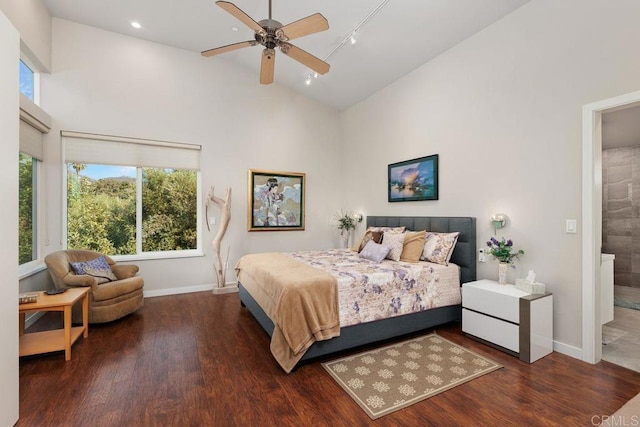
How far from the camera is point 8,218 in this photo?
1747 mm

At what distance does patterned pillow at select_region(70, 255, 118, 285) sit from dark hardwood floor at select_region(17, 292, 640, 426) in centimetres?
89

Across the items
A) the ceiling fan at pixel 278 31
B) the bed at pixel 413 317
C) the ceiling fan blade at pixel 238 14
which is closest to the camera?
the ceiling fan blade at pixel 238 14

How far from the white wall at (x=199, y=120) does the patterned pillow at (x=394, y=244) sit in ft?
7.70

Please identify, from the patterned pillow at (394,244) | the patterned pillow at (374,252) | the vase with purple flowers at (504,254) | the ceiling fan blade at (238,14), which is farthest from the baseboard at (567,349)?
the ceiling fan blade at (238,14)

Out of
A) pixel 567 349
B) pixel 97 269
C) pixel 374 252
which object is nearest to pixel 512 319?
pixel 567 349

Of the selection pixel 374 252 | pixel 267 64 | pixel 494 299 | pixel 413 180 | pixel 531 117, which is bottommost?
pixel 494 299

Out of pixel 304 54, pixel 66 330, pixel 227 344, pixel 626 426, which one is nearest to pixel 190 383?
pixel 227 344

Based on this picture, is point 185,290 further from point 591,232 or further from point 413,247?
point 591,232

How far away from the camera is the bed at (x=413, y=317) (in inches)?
104

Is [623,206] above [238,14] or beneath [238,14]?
beneath

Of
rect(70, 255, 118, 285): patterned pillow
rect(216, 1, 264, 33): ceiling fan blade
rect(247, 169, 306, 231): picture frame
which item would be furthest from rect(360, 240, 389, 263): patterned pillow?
rect(70, 255, 118, 285): patterned pillow

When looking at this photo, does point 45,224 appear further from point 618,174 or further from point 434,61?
point 618,174

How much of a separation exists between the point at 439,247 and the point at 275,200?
313 cm

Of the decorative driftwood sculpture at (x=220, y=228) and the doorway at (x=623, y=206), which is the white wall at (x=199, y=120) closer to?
the decorative driftwood sculpture at (x=220, y=228)
